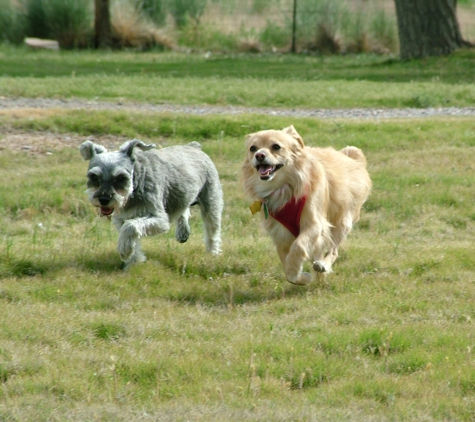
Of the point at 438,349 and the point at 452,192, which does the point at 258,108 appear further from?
the point at 438,349

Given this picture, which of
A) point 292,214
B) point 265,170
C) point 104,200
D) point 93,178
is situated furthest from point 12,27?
point 265,170

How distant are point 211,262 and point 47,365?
2729 mm

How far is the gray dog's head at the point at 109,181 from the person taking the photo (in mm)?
7574

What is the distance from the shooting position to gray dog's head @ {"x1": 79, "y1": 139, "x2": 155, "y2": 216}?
7.57m

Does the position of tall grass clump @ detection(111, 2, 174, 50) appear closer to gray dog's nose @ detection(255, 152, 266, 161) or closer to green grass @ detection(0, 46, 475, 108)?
green grass @ detection(0, 46, 475, 108)

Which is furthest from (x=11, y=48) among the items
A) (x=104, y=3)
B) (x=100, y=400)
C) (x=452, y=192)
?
(x=100, y=400)

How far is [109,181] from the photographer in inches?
301

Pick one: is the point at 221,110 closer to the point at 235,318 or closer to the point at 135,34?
the point at 235,318

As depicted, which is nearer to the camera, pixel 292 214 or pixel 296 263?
pixel 296 263

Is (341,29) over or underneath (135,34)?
over

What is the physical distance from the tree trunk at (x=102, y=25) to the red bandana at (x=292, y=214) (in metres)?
24.0

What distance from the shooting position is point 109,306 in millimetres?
7230

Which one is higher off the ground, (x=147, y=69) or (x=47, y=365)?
(x=47, y=365)

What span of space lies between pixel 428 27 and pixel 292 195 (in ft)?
59.7
